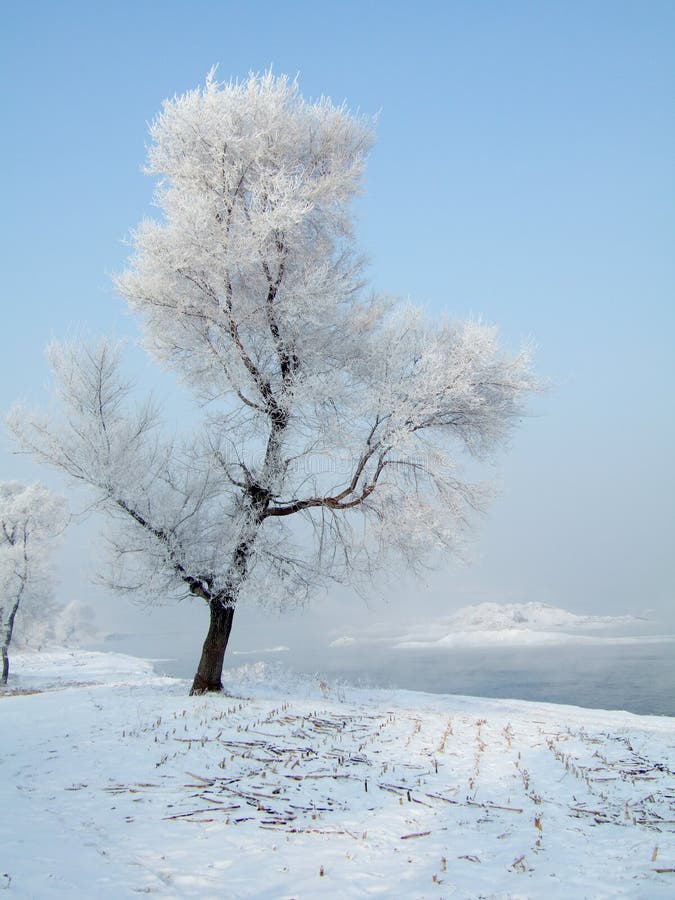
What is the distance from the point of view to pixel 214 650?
14.0 m

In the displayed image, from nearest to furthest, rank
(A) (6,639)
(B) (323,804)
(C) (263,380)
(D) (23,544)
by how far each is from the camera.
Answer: (B) (323,804) → (C) (263,380) → (A) (6,639) → (D) (23,544)

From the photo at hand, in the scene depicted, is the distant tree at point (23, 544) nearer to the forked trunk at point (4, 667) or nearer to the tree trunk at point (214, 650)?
the forked trunk at point (4, 667)

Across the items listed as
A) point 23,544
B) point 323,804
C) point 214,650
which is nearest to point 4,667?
point 23,544

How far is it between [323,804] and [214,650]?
8.48m

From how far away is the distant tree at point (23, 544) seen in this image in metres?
29.8

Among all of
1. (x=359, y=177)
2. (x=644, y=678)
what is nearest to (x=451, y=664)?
(x=644, y=678)

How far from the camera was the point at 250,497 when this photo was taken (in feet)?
46.9

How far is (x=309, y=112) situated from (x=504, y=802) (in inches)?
577

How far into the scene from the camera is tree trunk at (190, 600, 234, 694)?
44.8 feet

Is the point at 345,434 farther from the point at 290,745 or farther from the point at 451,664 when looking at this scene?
the point at 451,664

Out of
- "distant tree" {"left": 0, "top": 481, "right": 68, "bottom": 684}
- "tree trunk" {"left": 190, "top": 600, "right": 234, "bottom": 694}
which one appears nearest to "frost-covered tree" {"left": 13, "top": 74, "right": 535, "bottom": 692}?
"tree trunk" {"left": 190, "top": 600, "right": 234, "bottom": 694}

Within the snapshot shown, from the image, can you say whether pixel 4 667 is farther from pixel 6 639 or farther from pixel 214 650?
pixel 214 650

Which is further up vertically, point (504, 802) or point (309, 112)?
point (309, 112)

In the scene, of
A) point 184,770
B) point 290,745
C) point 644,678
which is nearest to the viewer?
point 184,770
